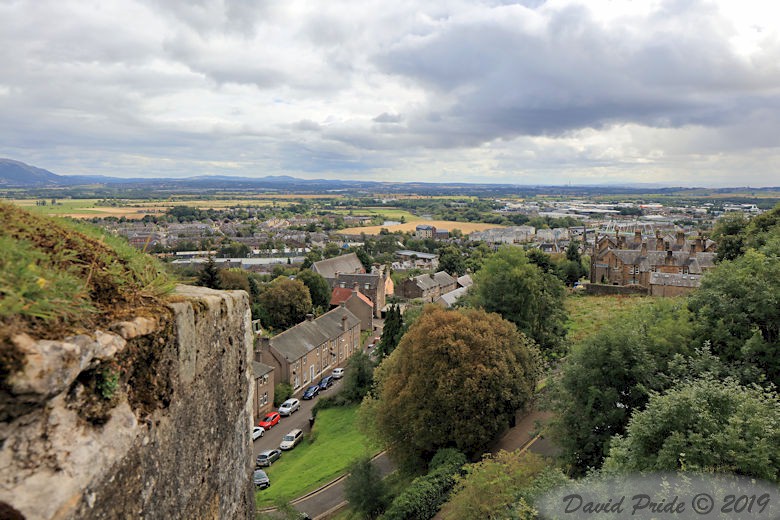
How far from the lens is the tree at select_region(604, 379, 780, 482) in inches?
377

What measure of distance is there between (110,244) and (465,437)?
18276 mm

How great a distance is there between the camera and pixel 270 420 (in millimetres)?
32031

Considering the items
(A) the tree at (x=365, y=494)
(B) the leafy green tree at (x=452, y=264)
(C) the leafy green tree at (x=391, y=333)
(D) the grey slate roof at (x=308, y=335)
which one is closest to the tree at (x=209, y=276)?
(D) the grey slate roof at (x=308, y=335)

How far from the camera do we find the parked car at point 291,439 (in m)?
29.1

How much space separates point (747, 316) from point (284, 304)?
1568 inches

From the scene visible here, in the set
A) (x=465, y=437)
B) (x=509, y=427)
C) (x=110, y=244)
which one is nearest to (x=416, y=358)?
(x=465, y=437)

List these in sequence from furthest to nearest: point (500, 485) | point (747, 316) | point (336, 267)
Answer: point (336, 267) < point (747, 316) < point (500, 485)

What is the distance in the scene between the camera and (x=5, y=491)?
254 cm

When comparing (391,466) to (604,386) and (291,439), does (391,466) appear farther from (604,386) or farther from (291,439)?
(604,386)

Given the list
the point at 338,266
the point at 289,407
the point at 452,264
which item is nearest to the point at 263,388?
the point at 289,407

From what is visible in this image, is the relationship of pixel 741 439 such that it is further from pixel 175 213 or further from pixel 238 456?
pixel 175 213

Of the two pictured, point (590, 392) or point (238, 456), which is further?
point (590, 392)

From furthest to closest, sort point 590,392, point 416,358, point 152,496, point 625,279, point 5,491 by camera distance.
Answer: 1. point 625,279
2. point 416,358
3. point 590,392
4. point 152,496
5. point 5,491

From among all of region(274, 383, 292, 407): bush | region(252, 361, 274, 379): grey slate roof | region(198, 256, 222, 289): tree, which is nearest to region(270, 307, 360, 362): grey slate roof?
region(274, 383, 292, 407): bush
